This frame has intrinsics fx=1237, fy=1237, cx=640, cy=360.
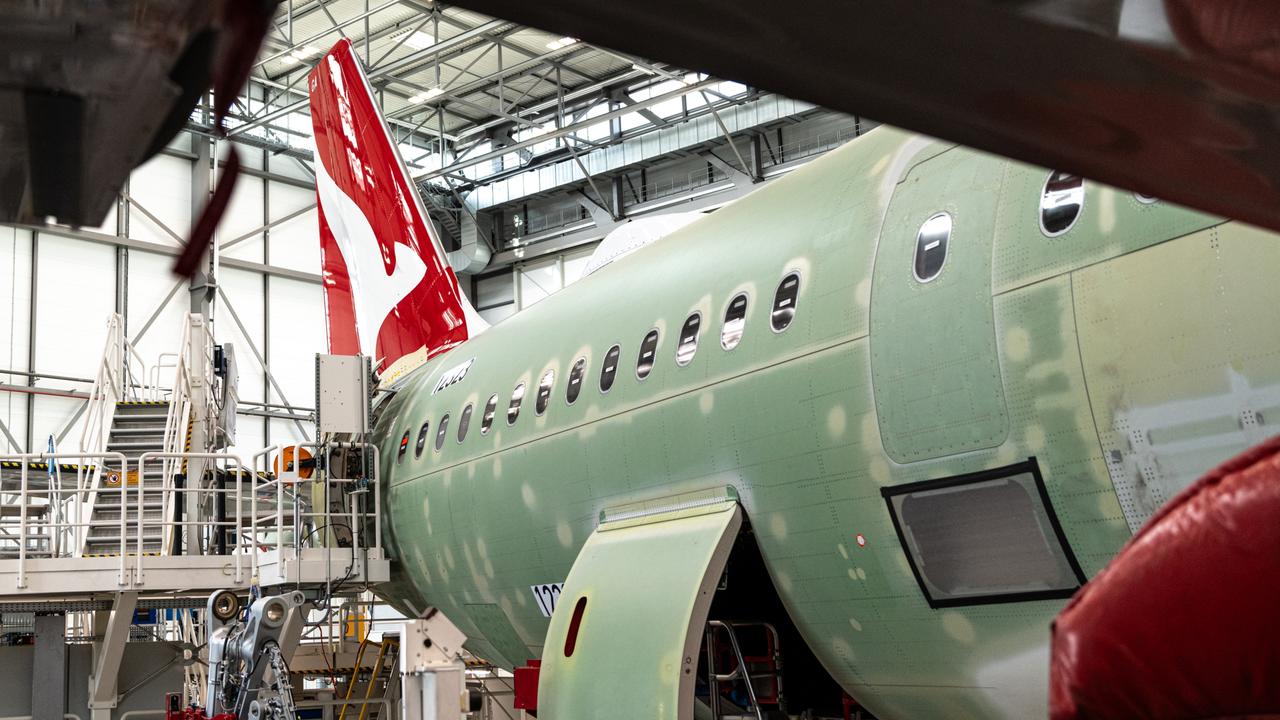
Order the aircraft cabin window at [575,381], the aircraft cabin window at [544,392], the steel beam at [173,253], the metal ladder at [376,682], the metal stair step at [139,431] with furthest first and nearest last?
the steel beam at [173,253]
the metal stair step at [139,431]
the metal ladder at [376,682]
the aircraft cabin window at [544,392]
the aircraft cabin window at [575,381]

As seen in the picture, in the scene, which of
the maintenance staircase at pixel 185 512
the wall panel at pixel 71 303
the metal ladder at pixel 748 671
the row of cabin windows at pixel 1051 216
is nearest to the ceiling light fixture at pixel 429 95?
the wall panel at pixel 71 303

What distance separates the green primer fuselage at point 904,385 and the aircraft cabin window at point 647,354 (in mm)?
63

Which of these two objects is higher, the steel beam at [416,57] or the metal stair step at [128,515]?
the steel beam at [416,57]

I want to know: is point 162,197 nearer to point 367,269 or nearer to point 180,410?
point 180,410

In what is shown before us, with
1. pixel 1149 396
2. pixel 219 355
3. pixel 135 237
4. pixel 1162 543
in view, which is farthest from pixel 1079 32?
pixel 135 237

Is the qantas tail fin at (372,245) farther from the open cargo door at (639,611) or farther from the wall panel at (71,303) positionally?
the wall panel at (71,303)

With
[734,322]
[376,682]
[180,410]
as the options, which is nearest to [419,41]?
[180,410]

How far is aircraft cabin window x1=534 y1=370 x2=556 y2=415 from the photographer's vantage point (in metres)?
8.84

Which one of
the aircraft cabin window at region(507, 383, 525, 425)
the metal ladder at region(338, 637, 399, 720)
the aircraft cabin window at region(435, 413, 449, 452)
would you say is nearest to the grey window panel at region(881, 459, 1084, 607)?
the aircraft cabin window at region(507, 383, 525, 425)

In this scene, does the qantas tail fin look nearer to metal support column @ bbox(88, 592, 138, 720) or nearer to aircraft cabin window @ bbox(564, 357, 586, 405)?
metal support column @ bbox(88, 592, 138, 720)

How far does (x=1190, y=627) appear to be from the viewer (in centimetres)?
191

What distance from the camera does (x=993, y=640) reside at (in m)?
5.29

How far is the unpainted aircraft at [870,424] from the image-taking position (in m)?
4.43

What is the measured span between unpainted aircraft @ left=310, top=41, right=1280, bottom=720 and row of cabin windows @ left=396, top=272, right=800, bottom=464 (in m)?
0.03
